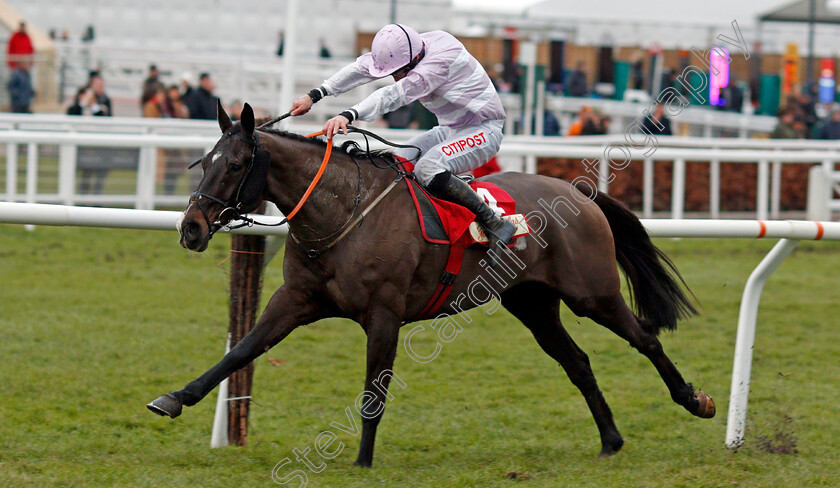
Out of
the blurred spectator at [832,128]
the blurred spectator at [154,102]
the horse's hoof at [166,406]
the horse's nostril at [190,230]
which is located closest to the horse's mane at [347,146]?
the horse's nostril at [190,230]

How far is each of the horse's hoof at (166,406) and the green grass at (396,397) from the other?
29 cm

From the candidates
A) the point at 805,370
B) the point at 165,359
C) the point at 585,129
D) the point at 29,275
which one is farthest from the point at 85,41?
the point at 805,370

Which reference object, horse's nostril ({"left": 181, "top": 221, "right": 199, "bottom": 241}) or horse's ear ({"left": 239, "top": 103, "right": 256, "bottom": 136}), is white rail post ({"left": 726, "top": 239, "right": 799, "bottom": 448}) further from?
horse's nostril ({"left": 181, "top": 221, "right": 199, "bottom": 241})

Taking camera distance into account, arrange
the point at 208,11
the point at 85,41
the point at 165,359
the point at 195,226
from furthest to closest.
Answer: the point at 208,11 < the point at 85,41 < the point at 165,359 < the point at 195,226

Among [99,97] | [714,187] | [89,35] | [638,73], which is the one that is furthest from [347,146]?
[638,73]

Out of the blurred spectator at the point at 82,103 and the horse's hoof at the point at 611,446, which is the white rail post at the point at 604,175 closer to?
the horse's hoof at the point at 611,446

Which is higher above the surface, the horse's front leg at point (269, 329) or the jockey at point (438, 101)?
the jockey at point (438, 101)

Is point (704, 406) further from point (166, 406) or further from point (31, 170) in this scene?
point (31, 170)

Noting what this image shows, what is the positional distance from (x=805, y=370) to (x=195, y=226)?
14.0 feet

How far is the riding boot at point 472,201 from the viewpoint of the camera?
424 centimetres

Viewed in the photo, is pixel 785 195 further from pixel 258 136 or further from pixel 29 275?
pixel 258 136

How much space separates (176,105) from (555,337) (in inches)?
408

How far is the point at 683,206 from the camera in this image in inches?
455

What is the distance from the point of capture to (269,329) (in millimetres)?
4012
